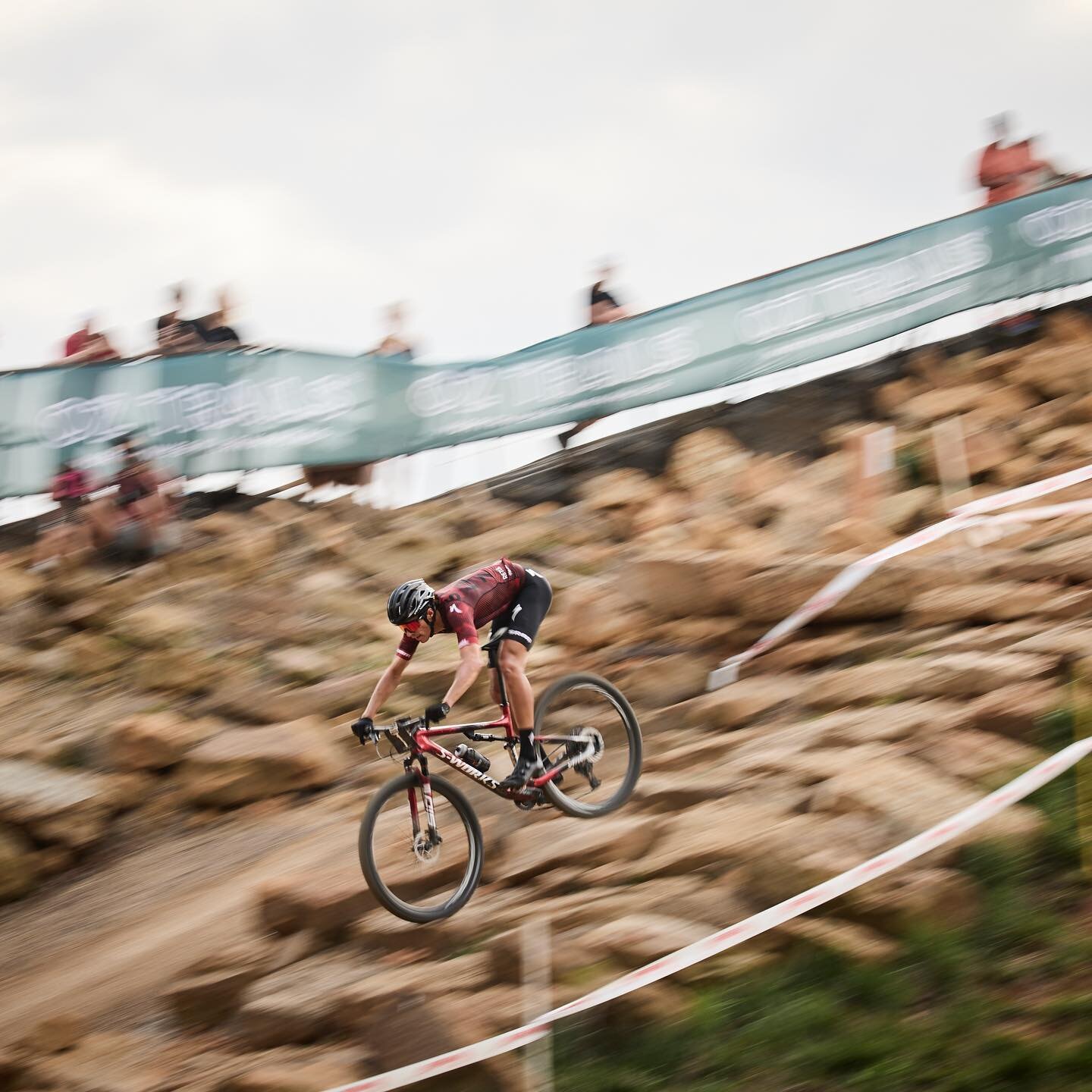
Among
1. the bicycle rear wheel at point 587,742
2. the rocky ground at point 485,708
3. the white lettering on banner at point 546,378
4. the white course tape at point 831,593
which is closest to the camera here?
the rocky ground at point 485,708

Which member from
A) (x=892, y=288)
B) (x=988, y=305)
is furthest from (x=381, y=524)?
(x=988, y=305)

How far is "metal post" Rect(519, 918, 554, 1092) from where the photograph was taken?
16.6 feet

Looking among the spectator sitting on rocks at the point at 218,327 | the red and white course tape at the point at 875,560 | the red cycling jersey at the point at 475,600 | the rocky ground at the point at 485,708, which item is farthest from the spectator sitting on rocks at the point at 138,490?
the red and white course tape at the point at 875,560

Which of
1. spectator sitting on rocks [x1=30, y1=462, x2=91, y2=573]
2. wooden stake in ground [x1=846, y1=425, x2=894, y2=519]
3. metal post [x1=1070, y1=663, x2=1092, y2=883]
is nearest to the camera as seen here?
metal post [x1=1070, y1=663, x2=1092, y2=883]

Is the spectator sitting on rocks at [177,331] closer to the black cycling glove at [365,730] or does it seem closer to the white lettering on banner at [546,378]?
the white lettering on banner at [546,378]

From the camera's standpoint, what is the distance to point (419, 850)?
250 inches

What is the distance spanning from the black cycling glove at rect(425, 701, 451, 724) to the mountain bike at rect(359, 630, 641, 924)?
0.29ft

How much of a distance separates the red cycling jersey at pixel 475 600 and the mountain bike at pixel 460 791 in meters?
0.18

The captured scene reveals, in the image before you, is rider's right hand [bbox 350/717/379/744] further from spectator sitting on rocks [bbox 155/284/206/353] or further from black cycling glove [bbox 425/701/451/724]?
spectator sitting on rocks [bbox 155/284/206/353]

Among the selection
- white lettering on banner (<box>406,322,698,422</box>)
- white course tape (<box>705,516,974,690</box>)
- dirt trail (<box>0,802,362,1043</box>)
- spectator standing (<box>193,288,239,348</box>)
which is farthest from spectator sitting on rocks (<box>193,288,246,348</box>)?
white course tape (<box>705,516,974,690</box>)

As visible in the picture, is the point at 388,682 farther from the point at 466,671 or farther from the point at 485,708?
the point at 485,708

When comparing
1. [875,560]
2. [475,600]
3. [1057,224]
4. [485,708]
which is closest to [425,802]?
[475,600]

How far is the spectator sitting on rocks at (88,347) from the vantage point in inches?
462

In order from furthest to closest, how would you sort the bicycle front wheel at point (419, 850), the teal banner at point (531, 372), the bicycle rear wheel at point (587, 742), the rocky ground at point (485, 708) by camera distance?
the teal banner at point (531, 372) < the bicycle rear wheel at point (587, 742) < the bicycle front wheel at point (419, 850) < the rocky ground at point (485, 708)
